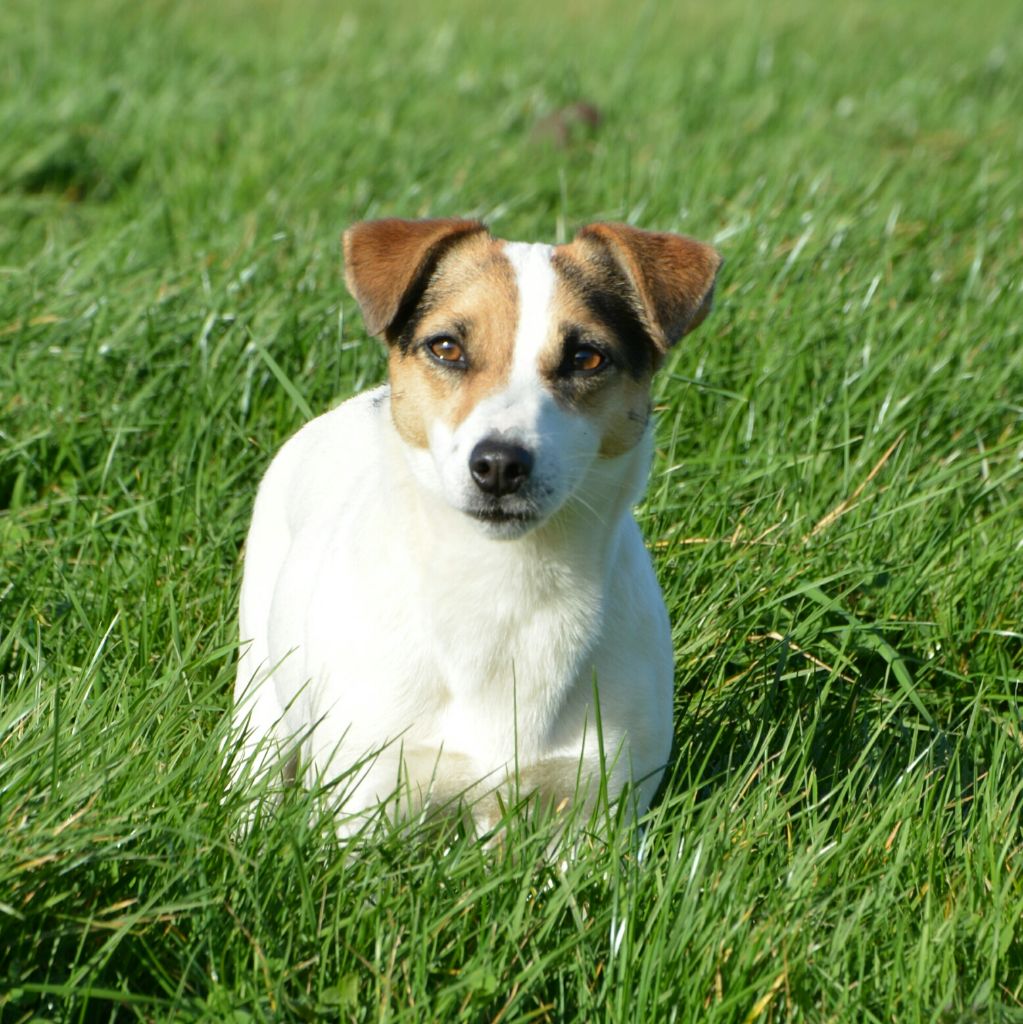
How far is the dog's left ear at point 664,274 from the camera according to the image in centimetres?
329

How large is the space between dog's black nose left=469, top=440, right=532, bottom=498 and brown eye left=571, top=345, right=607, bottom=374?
354 mm

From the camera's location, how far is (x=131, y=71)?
7.77m

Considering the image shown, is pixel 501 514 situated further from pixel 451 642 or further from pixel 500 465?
pixel 451 642

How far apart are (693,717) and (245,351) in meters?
1.88

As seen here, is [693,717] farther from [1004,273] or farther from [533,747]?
[1004,273]

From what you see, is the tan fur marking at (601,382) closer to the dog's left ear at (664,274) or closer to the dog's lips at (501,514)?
the dog's left ear at (664,274)

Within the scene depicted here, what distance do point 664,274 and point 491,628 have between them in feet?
2.84

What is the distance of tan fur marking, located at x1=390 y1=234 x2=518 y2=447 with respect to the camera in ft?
10.3

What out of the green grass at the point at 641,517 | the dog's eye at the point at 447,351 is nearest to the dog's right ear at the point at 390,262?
the dog's eye at the point at 447,351

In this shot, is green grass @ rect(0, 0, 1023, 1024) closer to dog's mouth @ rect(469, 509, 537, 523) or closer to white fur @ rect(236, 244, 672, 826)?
white fur @ rect(236, 244, 672, 826)

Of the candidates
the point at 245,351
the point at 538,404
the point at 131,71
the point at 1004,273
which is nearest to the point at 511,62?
the point at 131,71

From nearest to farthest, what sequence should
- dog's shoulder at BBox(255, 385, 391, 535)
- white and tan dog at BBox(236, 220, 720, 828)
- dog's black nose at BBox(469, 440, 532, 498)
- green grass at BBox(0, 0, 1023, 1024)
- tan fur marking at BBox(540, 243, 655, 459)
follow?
green grass at BBox(0, 0, 1023, 1024) < dog's black nose at BBox(469, 440, 532, 498) < white and tan dog at BBox(236, 220, 720, 828) < tan fur marking at BBox(540, 243, 655, 459) < dog's shoulder at BBox(255, 385, 391, 535)

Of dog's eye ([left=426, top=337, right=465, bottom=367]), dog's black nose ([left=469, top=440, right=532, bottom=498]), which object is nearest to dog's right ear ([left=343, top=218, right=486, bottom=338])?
dog's eye ([left=426, top=337, right=465, bottom=367])

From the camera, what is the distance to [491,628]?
316cm
